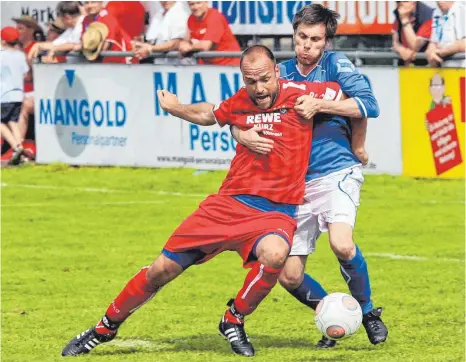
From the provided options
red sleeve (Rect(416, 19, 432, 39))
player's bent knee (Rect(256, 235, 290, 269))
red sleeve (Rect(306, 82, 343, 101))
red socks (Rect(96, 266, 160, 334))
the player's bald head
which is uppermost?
the player's bald head

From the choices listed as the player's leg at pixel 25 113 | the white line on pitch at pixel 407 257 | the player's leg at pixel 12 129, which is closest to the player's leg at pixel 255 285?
the white line on pitch at pixel 407 257

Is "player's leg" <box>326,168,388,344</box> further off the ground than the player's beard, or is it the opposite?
the player's beard

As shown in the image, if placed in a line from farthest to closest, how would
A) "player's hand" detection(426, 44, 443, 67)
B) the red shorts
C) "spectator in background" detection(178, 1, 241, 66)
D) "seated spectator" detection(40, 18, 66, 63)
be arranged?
"seated spectator" detection(40, 18, 66, 63)
"spectator in background" detection(178, 1, 241, 66)
"player's hand" detection(426, 44, 443, 67)
the red shorts

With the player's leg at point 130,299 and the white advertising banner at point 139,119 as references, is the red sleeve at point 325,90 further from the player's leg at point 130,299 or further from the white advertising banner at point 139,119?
the white advertising banner at point 139,119

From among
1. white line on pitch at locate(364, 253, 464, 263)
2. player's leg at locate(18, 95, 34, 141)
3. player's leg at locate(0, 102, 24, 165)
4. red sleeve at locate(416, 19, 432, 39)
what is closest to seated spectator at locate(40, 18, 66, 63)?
player's leg at locate(18, 95, 34, 141)

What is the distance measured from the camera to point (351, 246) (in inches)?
311

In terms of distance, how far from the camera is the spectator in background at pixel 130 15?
1861 cm

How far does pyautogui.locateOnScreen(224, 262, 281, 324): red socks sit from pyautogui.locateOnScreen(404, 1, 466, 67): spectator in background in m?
8.13

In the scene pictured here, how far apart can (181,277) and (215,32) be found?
22.2 feet

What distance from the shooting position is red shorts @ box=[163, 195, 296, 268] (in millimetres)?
7691

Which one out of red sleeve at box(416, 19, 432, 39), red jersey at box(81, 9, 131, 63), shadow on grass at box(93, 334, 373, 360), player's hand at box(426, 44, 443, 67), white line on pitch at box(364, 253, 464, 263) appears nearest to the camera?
shadow on grass at box(93, 334, 373, 360)

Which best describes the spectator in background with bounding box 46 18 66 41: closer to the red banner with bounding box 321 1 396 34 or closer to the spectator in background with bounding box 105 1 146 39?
the spectator in background with bounding box 105 1 146 39

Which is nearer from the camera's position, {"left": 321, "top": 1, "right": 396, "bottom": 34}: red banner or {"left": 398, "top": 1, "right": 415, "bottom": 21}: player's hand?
{"left": 398, "top": 1, "right": 415, "bottom": 21}: player's hand

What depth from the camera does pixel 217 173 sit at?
1709 centimetres
